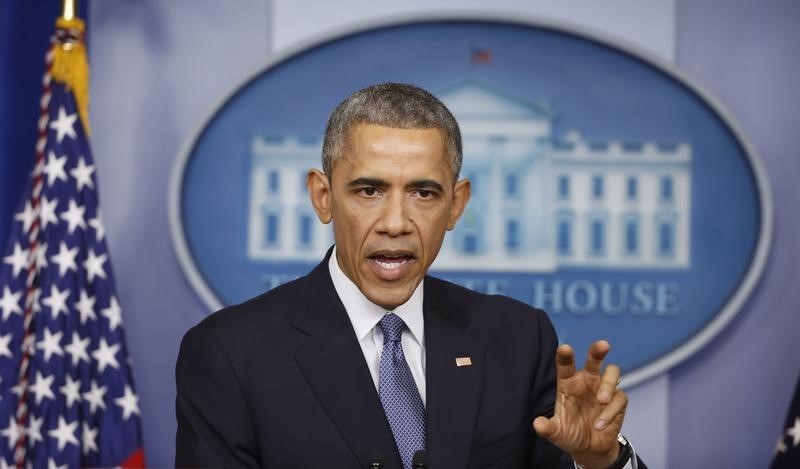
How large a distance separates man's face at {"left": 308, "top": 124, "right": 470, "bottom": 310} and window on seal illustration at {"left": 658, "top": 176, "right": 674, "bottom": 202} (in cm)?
167

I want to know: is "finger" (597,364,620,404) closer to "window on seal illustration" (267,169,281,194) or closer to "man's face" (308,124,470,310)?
"man's face" (308,124,470,310)

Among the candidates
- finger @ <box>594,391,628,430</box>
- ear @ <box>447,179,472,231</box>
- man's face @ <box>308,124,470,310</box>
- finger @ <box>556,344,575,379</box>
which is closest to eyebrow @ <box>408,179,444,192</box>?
man's face @ <box>308,124,470,310</box>

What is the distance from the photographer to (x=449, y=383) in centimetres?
193

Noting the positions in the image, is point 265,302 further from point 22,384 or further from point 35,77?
point 35,77

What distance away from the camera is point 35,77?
3.40m

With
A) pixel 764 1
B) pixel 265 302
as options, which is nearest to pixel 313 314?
pixel 265 302

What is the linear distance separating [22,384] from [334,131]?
1.70 m

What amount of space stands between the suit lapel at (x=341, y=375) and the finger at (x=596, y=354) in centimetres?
39

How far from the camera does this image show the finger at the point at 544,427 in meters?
1.69

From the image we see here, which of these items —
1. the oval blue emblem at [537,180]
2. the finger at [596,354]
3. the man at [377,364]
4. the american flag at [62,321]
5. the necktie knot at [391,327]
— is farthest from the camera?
the oval blue emblem at [537,180]

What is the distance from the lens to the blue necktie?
1.86 m

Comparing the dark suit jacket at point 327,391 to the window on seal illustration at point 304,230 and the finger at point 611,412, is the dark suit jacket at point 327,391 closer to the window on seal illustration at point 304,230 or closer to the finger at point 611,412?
the finger at point 611,412

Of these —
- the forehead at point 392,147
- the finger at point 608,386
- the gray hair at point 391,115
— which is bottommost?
the finger at point 608,386

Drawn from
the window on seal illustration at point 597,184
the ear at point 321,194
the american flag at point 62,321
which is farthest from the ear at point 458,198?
the american flag at point 62,321
